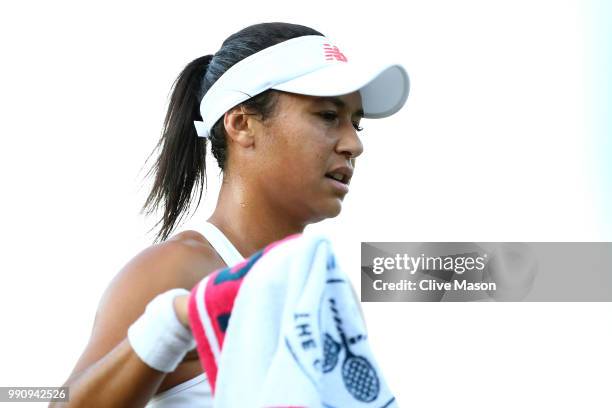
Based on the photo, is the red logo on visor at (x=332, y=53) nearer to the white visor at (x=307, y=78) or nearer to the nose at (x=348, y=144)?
the white visor at (x=307, y=78)

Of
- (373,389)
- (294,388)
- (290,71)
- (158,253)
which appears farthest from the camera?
(290,71)

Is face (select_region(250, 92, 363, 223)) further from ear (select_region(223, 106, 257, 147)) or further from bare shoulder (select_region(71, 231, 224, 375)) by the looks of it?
bare shoulder (select_region(71, 231, 224, 375))

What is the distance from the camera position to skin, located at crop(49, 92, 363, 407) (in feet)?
4.13

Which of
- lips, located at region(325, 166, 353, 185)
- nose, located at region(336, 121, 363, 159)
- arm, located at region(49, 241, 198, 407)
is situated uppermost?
nose, located at region(336, 121, 363, 159)

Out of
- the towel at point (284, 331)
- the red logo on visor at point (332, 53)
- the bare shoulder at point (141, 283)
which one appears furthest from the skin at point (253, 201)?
the towel at point (284, 331)

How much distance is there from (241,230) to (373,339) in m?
1.07

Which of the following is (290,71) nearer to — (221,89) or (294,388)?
(221,89)

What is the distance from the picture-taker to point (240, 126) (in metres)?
1.51

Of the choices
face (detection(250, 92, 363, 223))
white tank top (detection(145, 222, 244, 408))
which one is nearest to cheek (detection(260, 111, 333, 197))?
face (detection(250, 92, 363, 223))

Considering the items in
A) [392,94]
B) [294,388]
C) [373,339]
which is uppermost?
[392,94]

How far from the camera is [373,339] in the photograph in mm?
2465

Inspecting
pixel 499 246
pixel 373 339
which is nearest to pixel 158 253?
pixel 373 339

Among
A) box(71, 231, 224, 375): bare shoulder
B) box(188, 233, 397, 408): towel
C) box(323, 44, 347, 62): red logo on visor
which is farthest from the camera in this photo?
box(323, 44, 347, 62): red logo on visor

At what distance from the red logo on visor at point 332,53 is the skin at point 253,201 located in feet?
0.36
